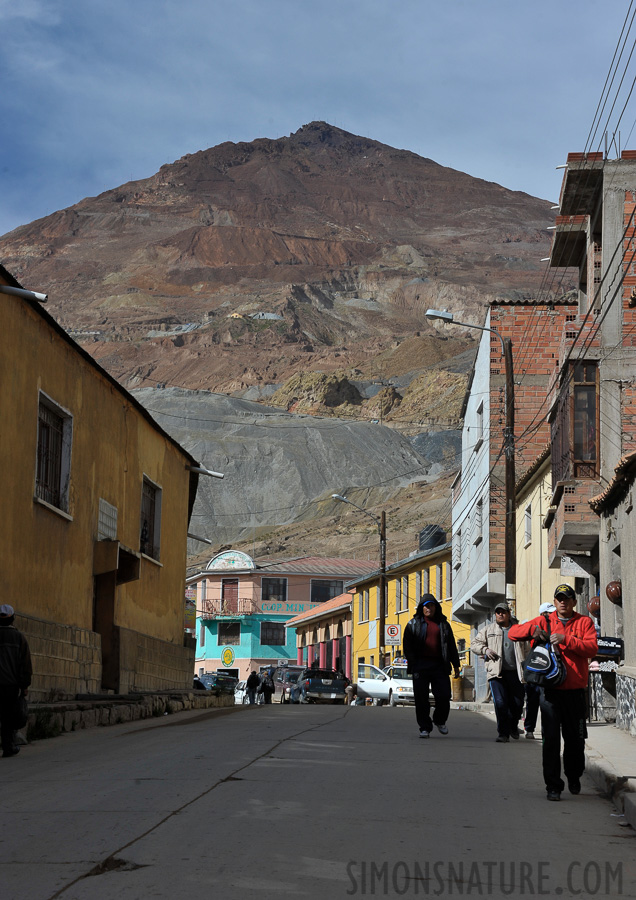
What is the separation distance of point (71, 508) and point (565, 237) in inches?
513

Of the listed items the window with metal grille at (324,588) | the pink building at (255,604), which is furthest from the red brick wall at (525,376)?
the window with metal grille at (324,588)

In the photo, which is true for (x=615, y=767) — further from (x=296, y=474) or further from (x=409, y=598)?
(x=296, y=474)

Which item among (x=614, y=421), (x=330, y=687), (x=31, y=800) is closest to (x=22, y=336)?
(x=31, y=800)

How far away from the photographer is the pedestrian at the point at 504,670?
13734mm

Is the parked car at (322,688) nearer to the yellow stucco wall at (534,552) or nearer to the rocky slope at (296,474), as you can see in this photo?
the yellow stucco wall at (534,552)

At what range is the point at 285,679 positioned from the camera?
48312 millimetres

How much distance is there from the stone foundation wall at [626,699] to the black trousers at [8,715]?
8314 millimetres

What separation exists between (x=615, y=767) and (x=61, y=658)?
8755 mm

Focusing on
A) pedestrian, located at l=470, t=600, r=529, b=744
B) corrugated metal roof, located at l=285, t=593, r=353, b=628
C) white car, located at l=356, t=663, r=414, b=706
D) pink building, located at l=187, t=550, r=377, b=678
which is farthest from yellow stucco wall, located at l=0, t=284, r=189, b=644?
pink building, located at l=187, t=550, r=377, b=678

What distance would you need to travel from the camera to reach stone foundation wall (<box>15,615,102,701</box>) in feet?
48.8

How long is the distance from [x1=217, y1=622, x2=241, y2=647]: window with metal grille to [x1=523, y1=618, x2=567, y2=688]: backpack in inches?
2389

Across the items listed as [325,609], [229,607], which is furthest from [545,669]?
[229,607]

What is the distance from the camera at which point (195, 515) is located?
106 m

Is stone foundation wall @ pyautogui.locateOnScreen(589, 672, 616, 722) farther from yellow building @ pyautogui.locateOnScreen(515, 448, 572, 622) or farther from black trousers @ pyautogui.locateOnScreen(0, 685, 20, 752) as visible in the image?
black trousers @ pyautogui.locateOnScreen(0, 685, 20, 752)
